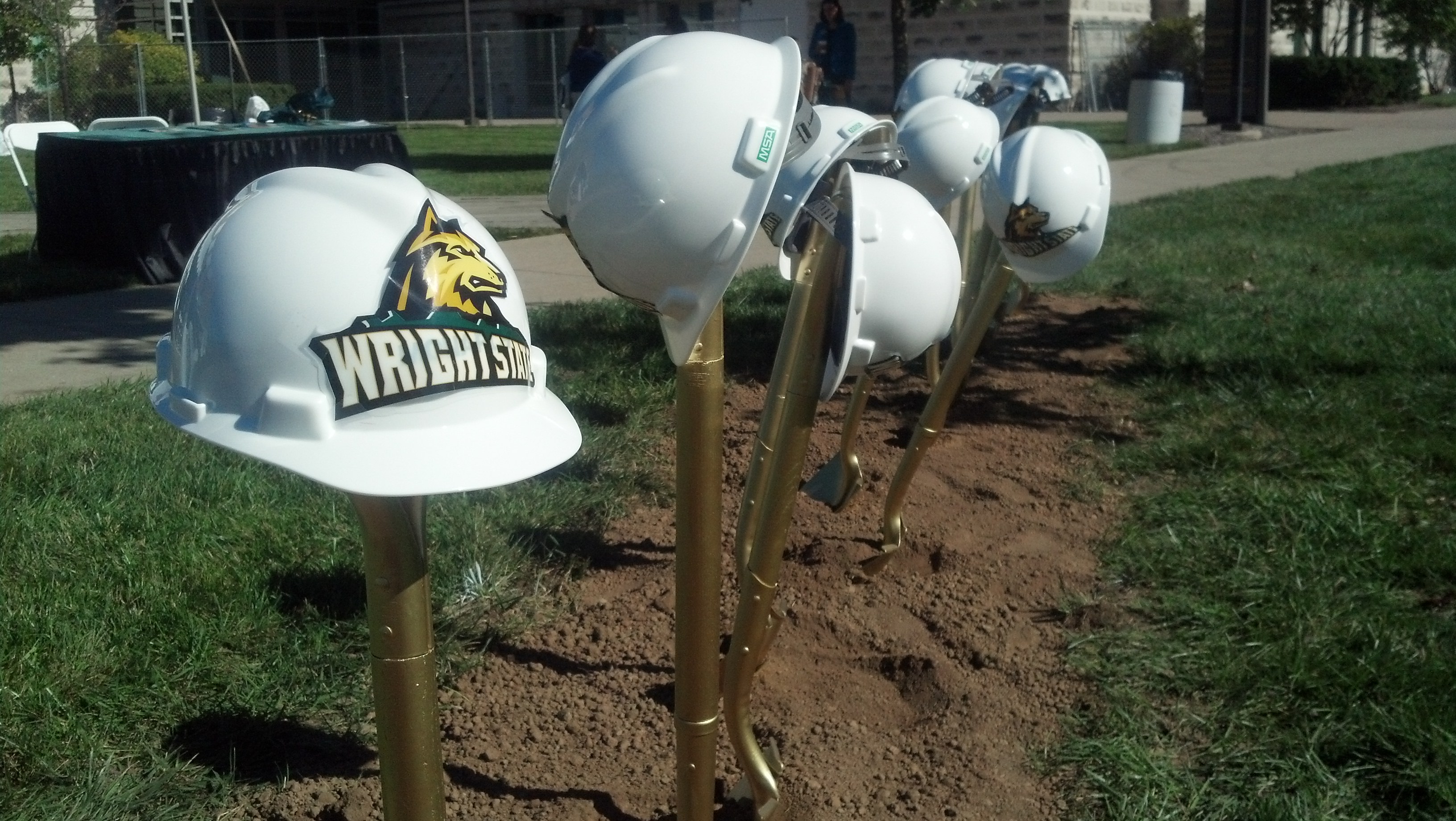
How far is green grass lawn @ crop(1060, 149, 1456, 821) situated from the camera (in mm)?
2812

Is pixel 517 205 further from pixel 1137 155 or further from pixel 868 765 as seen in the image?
pixel 868 765

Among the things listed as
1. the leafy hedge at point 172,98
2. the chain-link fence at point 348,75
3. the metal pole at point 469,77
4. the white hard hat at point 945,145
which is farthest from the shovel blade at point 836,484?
the metal pole at point 469,77

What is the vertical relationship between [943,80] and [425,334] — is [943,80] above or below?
above

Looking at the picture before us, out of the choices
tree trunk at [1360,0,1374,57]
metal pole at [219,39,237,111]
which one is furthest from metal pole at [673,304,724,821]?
tree trunk at [1360,0,1374,57]

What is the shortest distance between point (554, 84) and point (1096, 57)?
11.9 metres

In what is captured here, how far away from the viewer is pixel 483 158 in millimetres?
18656

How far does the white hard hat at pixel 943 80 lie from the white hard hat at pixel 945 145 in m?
1.09

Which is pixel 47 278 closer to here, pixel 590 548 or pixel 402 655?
pixel 590 548

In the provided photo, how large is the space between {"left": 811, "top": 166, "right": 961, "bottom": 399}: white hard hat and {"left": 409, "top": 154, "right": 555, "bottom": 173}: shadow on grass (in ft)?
46.1

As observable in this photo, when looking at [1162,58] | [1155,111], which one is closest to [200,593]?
[1155,111]

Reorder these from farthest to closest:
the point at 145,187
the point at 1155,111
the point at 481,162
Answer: the point at 481,162 < the point at 1155,111 < the point at 145,187

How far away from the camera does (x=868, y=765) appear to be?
2.99 meters

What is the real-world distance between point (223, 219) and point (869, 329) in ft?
4.59

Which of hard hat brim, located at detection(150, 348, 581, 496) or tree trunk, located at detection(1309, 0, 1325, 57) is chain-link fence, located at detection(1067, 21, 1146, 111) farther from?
hard hat brim, located at detection(150, 348, 581, 496)
